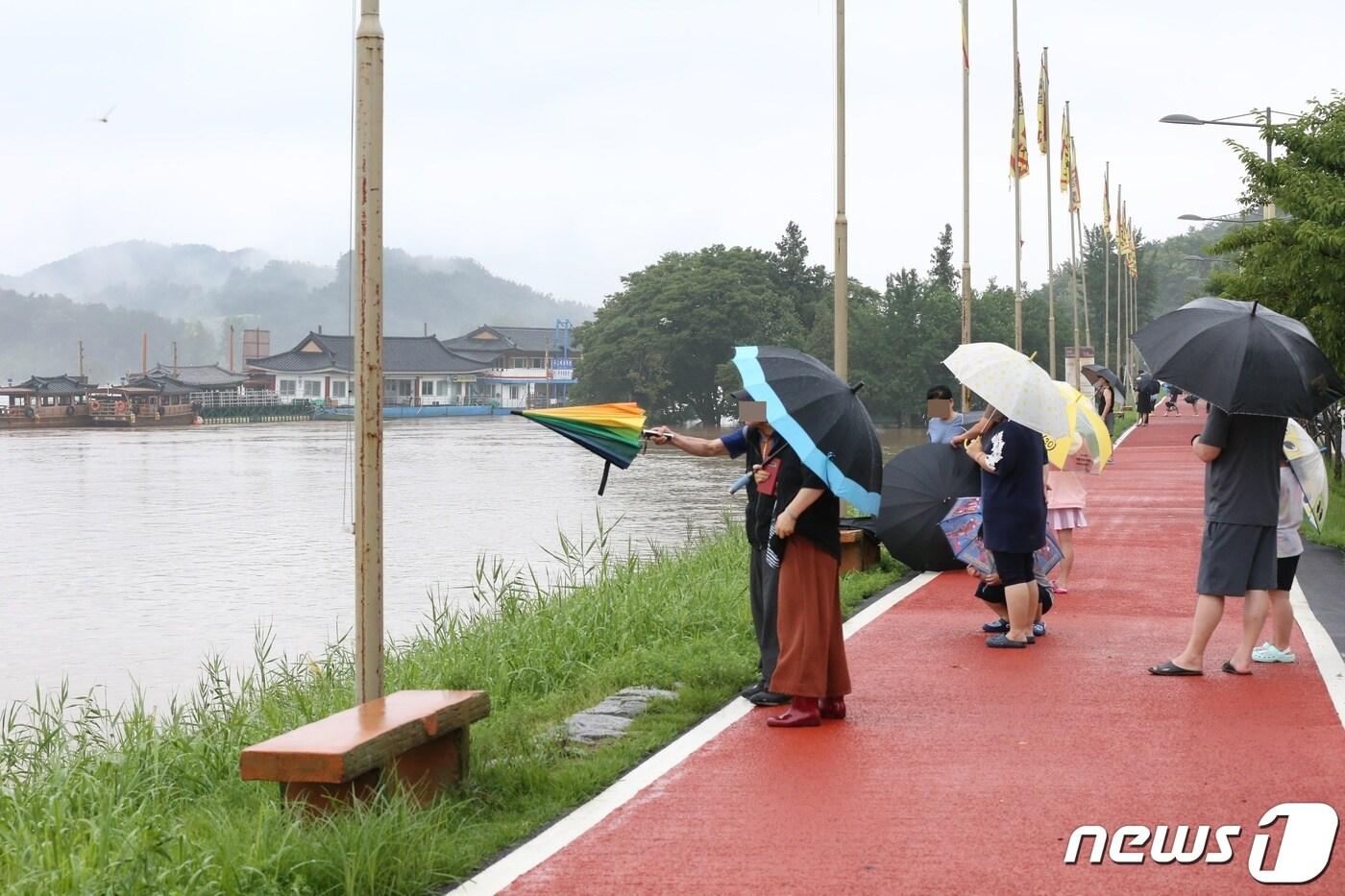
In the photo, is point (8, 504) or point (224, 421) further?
point (224, 421)

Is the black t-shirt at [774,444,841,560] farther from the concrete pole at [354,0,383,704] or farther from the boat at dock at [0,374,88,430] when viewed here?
the boat at dock at [0,374,88,430]

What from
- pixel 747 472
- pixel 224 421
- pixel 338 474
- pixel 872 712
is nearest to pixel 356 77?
pixel 747 472

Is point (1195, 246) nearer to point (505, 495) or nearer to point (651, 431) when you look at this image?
point (505, 495)

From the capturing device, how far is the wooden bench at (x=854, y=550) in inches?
559

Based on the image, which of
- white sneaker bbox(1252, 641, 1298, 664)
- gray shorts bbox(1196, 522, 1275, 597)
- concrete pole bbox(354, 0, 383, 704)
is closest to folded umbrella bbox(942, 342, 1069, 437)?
gray shorts bbox(1196, 522, 1275, 597)

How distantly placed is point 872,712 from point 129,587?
1687 centimetres

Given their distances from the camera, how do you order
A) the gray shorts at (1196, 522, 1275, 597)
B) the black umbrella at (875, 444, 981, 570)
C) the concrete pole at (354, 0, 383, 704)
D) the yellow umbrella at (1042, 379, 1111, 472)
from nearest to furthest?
the concrete pole at (354, 0, 383, 704)
the gray shorts at (1196, 522, 1275, 597)
the yellow umbrella at (1042, 379, 1111, 472)
the black umbrella at (875, 444, 981, 570)

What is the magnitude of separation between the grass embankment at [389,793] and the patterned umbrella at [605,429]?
4.45ft

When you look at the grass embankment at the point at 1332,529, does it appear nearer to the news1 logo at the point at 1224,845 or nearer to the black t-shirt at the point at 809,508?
the black t-shirt at the point at 809,508

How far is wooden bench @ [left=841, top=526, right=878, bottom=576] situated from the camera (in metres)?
14.2

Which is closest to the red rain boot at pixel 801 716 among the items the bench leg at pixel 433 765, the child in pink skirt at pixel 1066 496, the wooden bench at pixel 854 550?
the bench leg at pixel 433 765

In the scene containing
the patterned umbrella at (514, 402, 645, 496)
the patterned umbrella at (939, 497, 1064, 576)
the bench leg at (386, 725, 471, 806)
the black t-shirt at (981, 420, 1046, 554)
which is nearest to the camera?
the bench leg at (386, 725, 471, 806)

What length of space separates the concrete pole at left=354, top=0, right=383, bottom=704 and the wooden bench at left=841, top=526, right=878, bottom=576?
797cm

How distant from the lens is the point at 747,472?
8.02m
